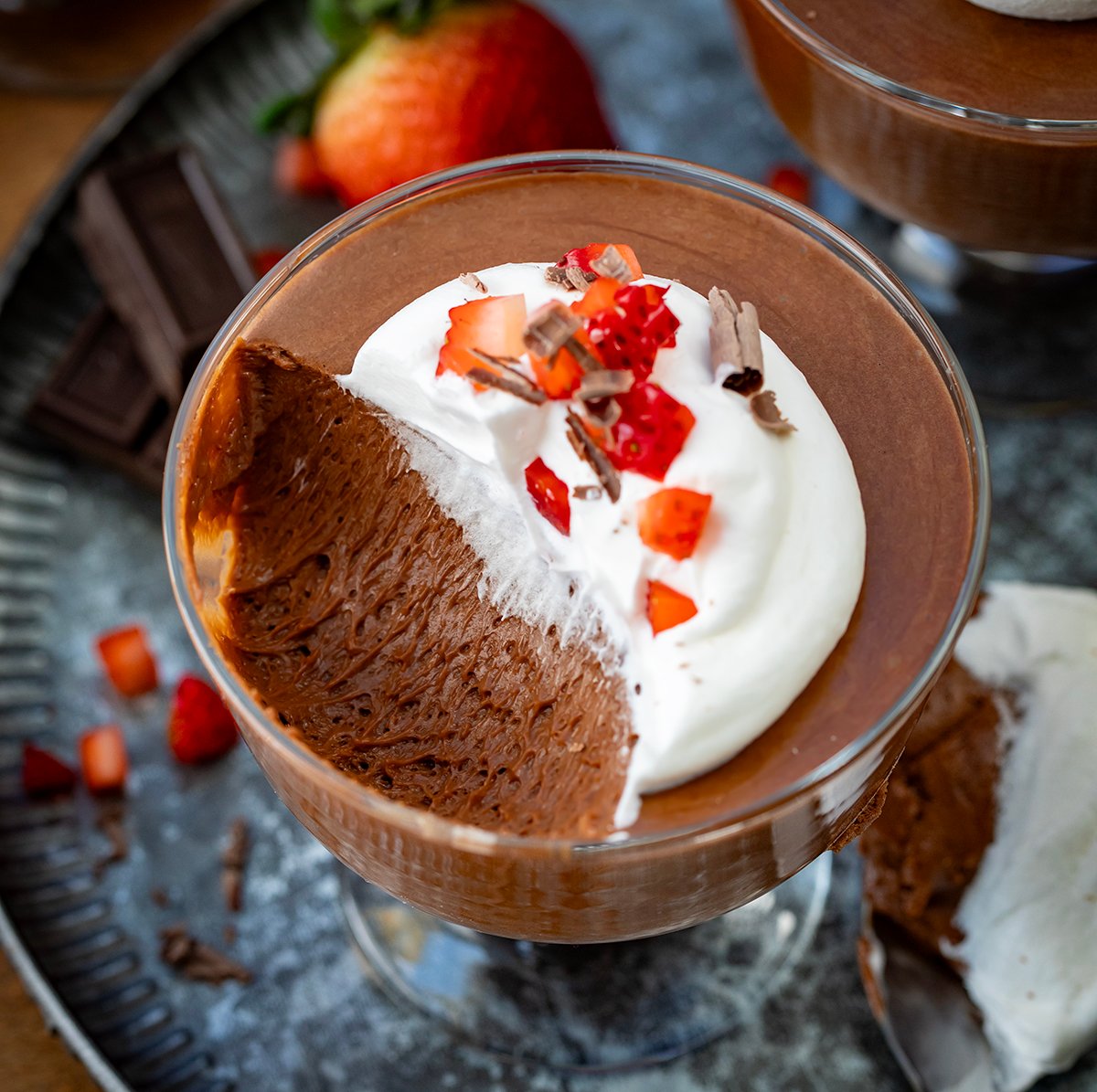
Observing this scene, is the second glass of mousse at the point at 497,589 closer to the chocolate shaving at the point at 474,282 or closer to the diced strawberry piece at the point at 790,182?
the chocolate shaving at the point at 474,282

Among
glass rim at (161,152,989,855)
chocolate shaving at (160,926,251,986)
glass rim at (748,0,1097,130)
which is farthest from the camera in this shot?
chocolate shaving at (160,926,251,986)

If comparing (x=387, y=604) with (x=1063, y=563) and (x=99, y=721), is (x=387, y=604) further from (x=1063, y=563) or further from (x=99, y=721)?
(x=1063, y=563)

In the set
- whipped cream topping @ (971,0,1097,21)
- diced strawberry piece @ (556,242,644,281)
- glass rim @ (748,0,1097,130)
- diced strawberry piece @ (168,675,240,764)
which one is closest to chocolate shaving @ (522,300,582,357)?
diced strawberry piece @ (556,242,644,281)

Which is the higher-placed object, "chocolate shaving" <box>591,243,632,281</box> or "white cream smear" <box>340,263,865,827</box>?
"chocolate shaving" <box>591,243,632,281</box>

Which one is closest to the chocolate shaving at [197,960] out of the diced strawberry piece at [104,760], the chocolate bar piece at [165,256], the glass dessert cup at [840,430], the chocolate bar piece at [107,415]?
the diced strawberry piece at [104,760]

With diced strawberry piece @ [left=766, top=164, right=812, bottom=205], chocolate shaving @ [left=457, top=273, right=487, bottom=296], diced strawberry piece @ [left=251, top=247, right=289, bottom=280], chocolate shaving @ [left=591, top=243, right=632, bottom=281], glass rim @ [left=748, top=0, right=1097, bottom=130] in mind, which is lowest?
diced strawberry piece @ [left=766, top=164, right=812, bottom=205]

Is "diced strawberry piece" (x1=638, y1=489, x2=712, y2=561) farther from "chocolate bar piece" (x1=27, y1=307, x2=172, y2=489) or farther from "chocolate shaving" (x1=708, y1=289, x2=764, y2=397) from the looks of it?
"chocolate bar piece" (x1=27, y1=307, x2=172, y2=489)

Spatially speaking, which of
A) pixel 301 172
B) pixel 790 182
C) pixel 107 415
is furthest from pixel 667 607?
pixel 301 172
